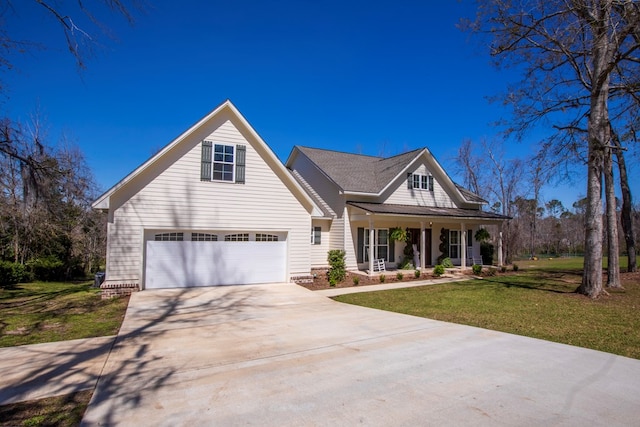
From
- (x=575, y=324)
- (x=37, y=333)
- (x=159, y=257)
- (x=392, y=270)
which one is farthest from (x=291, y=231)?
(x=575, y=324)

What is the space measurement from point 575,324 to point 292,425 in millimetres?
7623

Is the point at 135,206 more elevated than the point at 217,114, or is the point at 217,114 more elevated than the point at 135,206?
the point at 217,114

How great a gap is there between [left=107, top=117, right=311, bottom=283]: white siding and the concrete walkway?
5.76 metres

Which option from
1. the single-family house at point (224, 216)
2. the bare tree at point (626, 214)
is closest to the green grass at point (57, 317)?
the single-family house at point (224, 216)

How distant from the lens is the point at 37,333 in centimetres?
729

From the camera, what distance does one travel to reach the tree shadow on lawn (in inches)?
173

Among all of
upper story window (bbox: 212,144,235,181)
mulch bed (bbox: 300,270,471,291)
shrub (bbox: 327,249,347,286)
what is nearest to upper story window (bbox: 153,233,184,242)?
upper story window (bbox: 212,144,235,181)

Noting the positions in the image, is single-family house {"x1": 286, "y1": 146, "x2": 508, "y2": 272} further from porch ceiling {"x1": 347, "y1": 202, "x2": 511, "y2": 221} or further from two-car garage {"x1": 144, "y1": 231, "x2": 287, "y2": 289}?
two-car garage {"x1": 144, "y1": 231, "x2": 287, "y2": 289}

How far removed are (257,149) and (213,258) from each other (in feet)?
15.2

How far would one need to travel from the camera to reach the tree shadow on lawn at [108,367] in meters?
4.40

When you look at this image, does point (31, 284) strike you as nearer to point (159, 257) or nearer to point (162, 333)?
point (159, 257)

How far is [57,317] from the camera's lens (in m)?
8.81

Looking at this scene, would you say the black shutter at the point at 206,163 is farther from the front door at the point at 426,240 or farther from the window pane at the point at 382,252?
the front door at the point at 426,240

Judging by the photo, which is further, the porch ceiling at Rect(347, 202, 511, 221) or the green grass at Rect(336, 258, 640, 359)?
the porch ceiling at Rect(347, 202, 511, 221)
